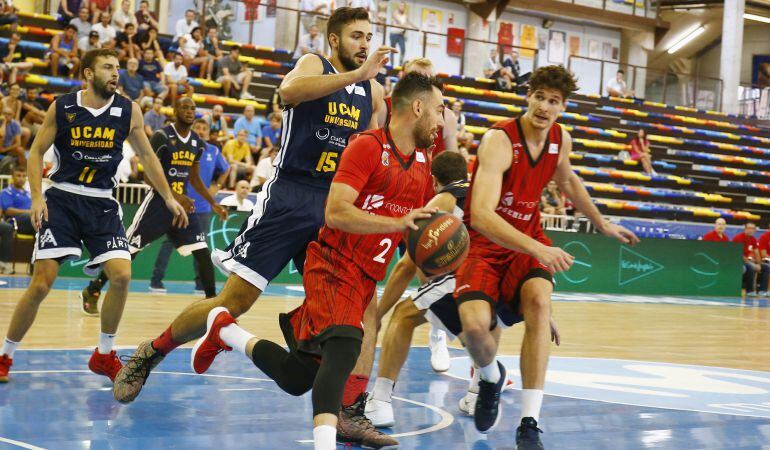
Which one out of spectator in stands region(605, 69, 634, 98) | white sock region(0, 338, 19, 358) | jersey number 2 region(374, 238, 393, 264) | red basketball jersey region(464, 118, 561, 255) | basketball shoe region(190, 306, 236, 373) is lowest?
white sock region(0, 338, 19, 358)

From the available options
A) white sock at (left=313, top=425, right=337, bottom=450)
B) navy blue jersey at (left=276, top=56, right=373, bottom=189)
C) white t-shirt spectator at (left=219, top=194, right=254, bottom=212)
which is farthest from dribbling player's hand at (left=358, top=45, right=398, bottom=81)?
white t-shirt spectator at (left=219, top=194, right=254, bottom=212)

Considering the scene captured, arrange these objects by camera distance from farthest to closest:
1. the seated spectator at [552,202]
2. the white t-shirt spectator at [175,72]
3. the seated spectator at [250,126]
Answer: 1. the seated spectator at [552,202]
2. the white t-shirt spectator at [175,72]
3. the seated spectator at [250,126]

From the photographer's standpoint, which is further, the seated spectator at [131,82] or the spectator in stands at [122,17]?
the spectator in stands at [122,17]

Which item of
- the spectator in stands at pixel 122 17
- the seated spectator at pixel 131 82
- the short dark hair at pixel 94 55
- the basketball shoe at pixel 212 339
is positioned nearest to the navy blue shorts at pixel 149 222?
the short dark hair at pixel 94 55

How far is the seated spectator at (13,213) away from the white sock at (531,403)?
9.75 metres

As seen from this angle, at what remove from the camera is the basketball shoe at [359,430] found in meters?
4.46

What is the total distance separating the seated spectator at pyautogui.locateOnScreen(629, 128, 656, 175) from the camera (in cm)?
2534

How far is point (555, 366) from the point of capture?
7531 mm

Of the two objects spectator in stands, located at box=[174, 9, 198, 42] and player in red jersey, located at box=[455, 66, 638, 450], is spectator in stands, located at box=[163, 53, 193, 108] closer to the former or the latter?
spectator in stands, located at box=[174, 9, 198, 42]

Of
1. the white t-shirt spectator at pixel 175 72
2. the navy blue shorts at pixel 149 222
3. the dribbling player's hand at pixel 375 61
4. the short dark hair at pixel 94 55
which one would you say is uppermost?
the white t-shirt spectator at pixel 175 72

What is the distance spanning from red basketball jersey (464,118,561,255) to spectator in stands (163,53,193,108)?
41.9 ft

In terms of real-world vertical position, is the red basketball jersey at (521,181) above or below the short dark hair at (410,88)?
below

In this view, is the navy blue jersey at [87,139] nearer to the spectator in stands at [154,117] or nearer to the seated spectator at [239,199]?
the seated spectator at [239,199]

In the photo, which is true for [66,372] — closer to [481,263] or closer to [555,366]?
[481,263]
